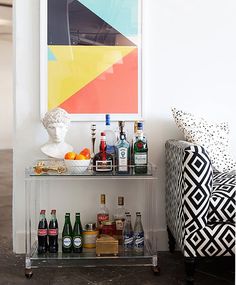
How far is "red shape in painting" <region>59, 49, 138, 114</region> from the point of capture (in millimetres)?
2693

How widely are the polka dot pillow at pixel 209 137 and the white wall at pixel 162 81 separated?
217 millimetres

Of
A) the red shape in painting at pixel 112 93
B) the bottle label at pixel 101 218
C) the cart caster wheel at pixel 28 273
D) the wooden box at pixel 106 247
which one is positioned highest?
the red shape in painting at pixel 112 93

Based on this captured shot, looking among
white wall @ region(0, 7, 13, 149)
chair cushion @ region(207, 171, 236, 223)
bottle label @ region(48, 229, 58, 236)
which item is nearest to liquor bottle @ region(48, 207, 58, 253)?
bottle label @ region(48, 229, 58, 236)

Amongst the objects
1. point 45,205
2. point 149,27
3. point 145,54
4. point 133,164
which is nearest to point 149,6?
point 149,27

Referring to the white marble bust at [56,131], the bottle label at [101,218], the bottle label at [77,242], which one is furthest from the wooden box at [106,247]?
the white marble bust at [56,131]

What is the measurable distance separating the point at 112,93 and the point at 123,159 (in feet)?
1.72

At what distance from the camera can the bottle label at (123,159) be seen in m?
2.42

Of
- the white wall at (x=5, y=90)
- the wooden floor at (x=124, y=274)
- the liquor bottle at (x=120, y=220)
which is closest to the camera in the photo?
the wooden floor at (x=124, y=274)

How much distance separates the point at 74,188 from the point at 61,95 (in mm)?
642

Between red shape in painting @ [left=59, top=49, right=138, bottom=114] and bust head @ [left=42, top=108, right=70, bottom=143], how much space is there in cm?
19

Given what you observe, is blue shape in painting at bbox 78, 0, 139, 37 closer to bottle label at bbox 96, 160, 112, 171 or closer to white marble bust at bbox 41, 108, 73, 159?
white marble bust at bbox 41, 108, 73, 159

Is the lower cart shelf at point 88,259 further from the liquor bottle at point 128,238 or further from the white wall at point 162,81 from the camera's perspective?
the white wall at point 162,81

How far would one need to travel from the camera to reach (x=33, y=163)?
2691 mm

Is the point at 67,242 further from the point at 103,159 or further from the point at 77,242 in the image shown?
the point at 103,159
